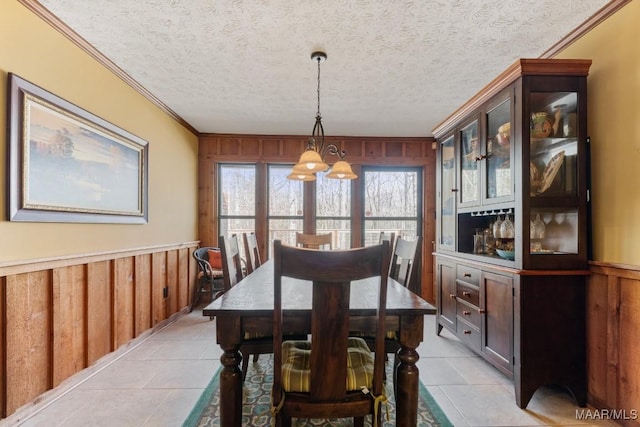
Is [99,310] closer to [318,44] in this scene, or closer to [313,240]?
[313,240]

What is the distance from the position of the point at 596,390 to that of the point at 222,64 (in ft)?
11.3

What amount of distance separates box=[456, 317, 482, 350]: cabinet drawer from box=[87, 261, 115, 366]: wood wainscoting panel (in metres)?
2.95

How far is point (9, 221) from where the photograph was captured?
174cm

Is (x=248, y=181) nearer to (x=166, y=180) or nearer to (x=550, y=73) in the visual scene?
(x=166, y=180)

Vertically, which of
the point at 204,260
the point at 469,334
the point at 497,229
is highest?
the point at 497,229

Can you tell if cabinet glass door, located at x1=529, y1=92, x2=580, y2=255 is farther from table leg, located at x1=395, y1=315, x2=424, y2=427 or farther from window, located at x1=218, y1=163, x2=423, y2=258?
window, located at x1=218, y1=163, x2=423, y2=258

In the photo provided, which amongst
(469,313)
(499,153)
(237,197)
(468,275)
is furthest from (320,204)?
(499,153)

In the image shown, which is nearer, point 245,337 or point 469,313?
point 245,337

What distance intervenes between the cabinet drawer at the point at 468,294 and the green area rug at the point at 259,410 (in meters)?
0.80

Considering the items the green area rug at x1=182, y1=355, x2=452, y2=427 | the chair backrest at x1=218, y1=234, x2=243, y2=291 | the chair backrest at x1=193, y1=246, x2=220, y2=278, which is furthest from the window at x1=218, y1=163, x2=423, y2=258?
the green area rug at x1=182, y1=355, x2=452, y2=427

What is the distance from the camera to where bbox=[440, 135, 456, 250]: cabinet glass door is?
2.97 m

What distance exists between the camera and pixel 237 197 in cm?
468

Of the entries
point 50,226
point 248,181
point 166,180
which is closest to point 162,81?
point 166,180

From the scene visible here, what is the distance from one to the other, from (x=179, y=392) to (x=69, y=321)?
908 millimetres
